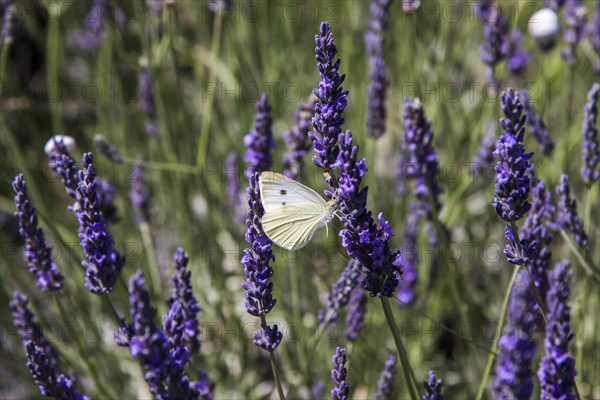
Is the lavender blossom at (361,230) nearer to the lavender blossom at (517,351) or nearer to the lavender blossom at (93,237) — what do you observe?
the lavender blossom at (517,351)

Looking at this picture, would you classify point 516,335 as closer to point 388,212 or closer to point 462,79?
point 388,212

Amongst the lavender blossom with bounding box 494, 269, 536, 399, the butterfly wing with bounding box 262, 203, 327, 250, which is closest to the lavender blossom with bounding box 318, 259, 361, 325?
the butterfly wing with bounding box 262, 203, 327, 250

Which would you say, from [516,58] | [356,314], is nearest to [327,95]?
[356,314]

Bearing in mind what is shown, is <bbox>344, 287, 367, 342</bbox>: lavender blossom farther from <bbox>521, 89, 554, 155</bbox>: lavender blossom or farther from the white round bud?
the white round bud

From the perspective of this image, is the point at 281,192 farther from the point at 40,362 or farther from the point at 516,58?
the point at 516,58

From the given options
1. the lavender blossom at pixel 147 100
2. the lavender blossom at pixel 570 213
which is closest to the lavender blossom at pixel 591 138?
the lavender blossom at pixel 570 213
